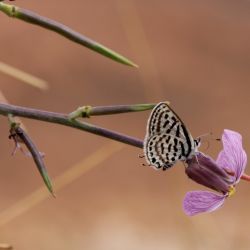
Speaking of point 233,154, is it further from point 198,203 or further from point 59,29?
point 59,29

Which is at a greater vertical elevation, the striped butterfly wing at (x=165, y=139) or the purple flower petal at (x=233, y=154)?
the striped butterfly wing at (x=165, y=139)

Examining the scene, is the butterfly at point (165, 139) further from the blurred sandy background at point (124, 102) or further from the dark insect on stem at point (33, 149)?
the blurred sandy background at point (124, 102)

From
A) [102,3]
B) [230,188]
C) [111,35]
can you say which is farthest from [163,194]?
[230,188]

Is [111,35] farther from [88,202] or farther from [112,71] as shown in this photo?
[88,202]

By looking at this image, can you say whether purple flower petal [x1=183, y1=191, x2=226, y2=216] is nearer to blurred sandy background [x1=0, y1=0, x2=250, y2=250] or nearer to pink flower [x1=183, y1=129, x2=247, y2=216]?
pink flower [x1=183, y1=129, x2=247, y2=216]

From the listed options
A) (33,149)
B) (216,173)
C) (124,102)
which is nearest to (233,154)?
(216,173)

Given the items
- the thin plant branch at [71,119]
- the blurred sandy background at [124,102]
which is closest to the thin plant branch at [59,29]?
the thin plant branch at [71,119]

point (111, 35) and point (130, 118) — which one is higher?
point (111, 35)
